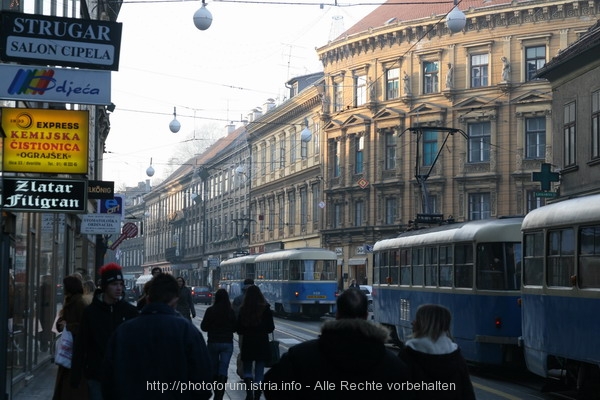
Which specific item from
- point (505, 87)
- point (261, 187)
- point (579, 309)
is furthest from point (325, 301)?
point (261, 187)

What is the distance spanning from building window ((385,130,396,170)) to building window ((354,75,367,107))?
2.97 m

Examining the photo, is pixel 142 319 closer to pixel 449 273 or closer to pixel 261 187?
pixel 449 273

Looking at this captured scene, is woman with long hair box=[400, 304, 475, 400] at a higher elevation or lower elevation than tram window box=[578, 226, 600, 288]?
lower

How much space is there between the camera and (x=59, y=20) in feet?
39.8

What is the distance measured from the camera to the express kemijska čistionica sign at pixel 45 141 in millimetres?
12828

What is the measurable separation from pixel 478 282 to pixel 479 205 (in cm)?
3984

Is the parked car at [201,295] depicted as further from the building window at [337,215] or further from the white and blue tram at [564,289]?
the white and blue tram at [564,289]

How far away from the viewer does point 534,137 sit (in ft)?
187

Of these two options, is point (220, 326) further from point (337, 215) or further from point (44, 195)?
point (337, 215)

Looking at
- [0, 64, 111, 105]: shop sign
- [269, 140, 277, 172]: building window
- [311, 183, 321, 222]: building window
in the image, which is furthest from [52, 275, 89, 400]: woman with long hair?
[269, 140, 277, 172]: building window

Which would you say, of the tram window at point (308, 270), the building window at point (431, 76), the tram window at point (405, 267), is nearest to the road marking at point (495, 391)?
the tram window at point (405, 267)

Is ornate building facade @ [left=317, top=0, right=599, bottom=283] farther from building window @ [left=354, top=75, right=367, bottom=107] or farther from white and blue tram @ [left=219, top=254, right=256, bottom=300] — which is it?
white and blue tram @ [left=219, top=254, right=256, bottom=300]

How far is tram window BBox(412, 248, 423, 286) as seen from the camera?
75.1ft

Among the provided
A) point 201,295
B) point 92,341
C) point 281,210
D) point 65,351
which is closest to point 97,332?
point 92,341
